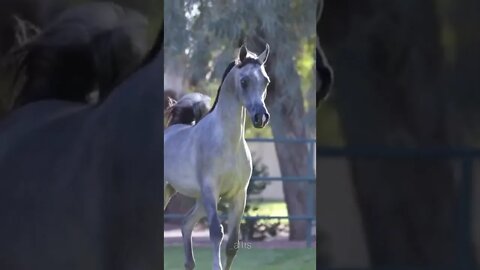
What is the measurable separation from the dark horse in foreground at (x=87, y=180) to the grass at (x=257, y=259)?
0.43ft

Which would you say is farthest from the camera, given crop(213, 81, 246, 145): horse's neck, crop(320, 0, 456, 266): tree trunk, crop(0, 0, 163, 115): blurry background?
crop(213, 81, 246, 145): horse's neck

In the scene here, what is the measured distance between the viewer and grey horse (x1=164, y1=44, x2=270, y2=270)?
4375mm

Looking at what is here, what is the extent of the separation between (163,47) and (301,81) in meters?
0.73

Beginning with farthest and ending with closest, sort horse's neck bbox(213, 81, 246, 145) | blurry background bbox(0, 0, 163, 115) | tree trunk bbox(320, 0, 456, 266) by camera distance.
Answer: horse's neck bbox(213, 81, 246, 145) < tree trunk bbox(320, 0, 456, 266) < blurry background bbox(0, 0, 163, 115)

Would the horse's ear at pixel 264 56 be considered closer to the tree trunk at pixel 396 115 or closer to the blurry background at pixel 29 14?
the tree trunk at pixel 396 115

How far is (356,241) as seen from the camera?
4.38 m

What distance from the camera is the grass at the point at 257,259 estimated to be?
439 centimetres

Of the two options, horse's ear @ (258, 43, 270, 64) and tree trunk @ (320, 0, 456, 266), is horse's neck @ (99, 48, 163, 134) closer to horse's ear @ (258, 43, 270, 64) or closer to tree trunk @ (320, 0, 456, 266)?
horse's ear @ (258, 43, 270, 64)

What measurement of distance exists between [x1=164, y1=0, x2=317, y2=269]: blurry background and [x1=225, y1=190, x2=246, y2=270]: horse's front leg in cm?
4

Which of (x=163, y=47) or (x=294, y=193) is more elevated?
(x=163, y=47)

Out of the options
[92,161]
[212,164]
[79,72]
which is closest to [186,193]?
[212,164]

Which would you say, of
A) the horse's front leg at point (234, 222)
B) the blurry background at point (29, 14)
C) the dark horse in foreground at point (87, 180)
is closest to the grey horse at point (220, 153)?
the horse's front leg at point (234, 222)

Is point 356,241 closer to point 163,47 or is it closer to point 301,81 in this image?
point 301,81

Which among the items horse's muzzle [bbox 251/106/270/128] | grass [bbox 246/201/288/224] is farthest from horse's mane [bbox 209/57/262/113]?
grass [bbox 246/201/288/224]
